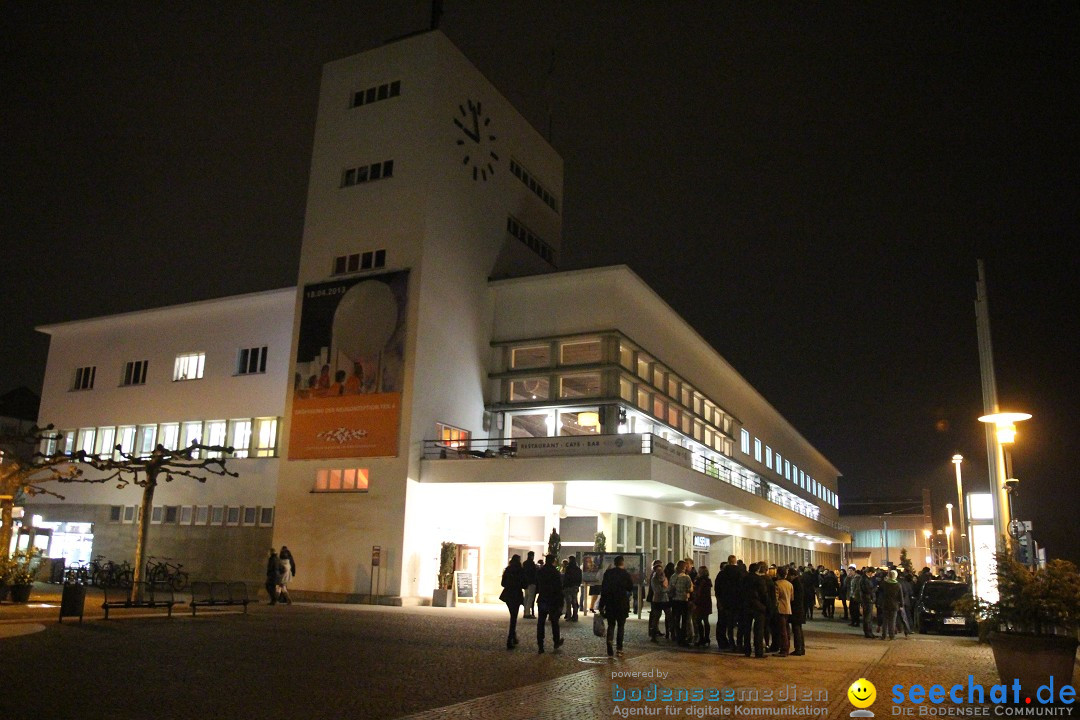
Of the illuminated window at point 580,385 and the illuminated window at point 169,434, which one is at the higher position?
the illuminated window at point 580,385

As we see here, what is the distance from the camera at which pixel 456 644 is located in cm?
1527

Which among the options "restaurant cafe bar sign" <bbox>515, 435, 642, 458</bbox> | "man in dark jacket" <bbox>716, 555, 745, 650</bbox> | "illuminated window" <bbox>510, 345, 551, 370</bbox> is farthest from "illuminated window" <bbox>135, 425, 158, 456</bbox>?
"man in dark jacket" <bbox>716, 555, 745, 650</bbox>

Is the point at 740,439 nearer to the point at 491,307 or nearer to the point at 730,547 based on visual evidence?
the point at 730,547

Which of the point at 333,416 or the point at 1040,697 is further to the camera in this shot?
the point at 333,416

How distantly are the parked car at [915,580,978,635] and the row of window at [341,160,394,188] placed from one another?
72.1ft

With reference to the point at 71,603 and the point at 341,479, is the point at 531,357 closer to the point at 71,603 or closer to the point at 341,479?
the point at 341,479

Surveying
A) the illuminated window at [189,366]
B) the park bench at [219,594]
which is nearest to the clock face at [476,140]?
the illuminated window at [189,366]

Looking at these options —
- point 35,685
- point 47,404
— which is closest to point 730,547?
point 47,404

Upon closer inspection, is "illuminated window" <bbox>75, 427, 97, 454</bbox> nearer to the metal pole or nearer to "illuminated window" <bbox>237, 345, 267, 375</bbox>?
"illuminated window" <bbox>237, 345, 267, 375</bbox>

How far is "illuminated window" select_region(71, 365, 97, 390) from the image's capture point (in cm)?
3866

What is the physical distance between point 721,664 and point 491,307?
21.2 meters

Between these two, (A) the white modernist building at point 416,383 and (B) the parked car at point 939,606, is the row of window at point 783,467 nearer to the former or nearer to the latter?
(A) the white modernist building at point 416,383

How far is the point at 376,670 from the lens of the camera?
38.4 ft

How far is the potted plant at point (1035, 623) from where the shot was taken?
1016 centimetres
